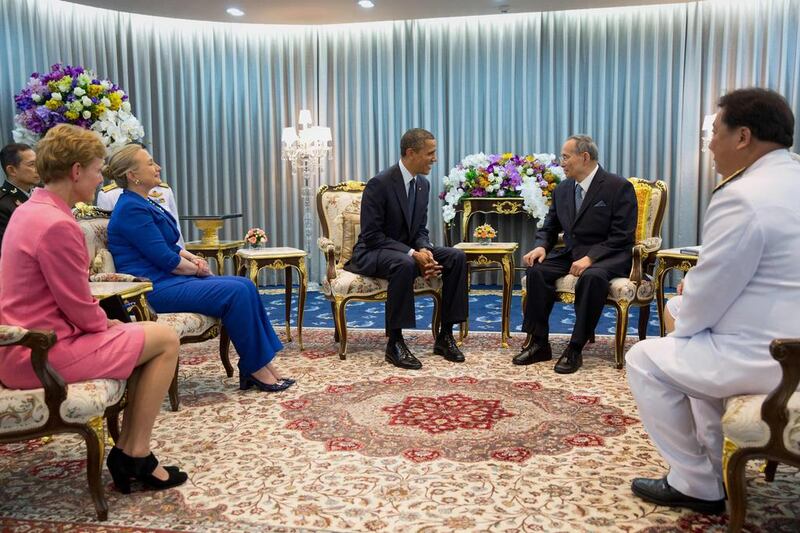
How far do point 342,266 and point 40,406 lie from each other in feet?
10.4

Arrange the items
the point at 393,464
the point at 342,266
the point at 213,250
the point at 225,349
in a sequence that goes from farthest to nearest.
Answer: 1. the point at 213,250
2. the point at 342,266
3. the point at 225,349
4. the point at 393,464

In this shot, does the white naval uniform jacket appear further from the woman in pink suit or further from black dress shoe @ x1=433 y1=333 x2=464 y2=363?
black dress shoe @ x1=433 y1=333 x2=464 y2=363

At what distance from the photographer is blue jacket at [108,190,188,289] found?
3.75 m

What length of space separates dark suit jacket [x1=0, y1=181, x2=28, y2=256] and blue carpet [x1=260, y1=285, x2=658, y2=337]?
95.0 inches

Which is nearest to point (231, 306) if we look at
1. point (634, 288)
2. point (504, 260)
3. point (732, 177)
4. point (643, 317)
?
point (504, 260)

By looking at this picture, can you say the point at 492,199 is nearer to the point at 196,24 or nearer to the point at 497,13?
the point at 497,13

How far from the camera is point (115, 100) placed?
6.23 meters

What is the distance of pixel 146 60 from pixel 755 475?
27.9 feet

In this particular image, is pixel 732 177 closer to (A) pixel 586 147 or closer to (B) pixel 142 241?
(A) pixel 586 147

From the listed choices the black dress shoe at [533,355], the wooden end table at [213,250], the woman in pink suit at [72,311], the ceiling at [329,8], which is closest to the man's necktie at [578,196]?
the black dress shoe at [533,355]

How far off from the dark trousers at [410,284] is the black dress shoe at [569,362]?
31.7 inches

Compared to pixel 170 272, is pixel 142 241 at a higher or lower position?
higher

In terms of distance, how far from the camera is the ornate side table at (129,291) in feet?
10.1

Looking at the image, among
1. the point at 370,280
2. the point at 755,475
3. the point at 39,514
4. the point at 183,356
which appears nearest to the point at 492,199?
the point at 370,280
